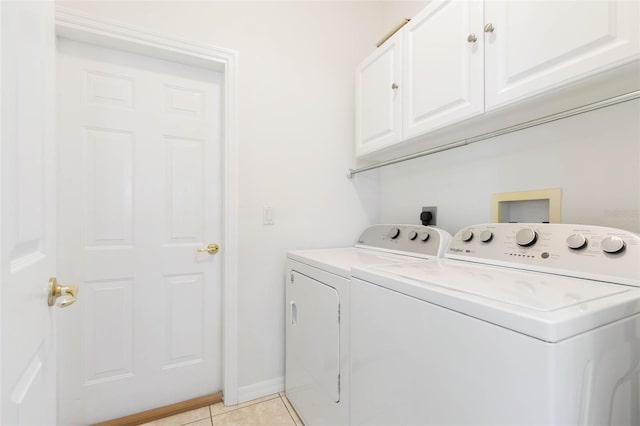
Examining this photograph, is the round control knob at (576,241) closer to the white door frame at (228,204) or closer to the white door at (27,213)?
the white door at (27,213)

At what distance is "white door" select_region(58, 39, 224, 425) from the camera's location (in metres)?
1.45

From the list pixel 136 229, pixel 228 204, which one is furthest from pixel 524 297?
pixel 136 229

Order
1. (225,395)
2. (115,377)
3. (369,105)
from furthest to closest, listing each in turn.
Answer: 1. (369,105)
2. (225,395)
3. (115,377)

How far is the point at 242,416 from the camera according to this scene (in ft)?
5.17

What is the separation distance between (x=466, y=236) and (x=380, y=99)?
932mm

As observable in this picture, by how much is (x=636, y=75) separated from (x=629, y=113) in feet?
0.49

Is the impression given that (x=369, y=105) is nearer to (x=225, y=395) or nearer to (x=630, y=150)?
(x=630, y=150)

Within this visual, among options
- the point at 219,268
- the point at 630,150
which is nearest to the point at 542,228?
the point at 630,150

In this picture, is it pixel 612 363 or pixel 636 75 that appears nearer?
pixel 612 363

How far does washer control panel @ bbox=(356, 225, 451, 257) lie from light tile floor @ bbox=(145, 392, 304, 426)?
107cm

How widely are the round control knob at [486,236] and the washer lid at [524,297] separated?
183 mm

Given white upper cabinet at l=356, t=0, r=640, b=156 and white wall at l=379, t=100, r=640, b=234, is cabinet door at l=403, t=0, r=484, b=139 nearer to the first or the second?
white upper cabinet at l=356, t=0, r=640, b=156

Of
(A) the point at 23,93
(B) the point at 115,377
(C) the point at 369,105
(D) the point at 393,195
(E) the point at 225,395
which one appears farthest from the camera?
(D) the point at 393,195

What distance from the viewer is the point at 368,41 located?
215 cm
